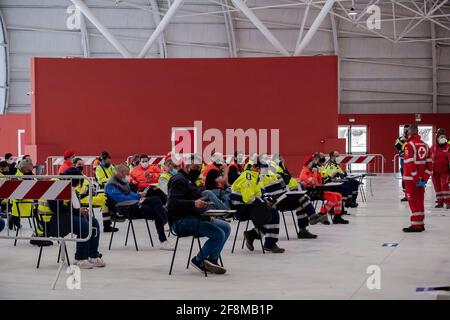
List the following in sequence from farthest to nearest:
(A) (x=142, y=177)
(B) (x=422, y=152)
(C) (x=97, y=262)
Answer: (A) (x=142, y=177) → (B) (x=422, y=152) → (C) (x=97, y=262)

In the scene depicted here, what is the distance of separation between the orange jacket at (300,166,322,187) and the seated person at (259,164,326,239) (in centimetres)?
95

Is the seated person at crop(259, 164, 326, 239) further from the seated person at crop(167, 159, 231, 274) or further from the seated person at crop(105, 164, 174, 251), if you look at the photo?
the seated person at crop(167, 159, 231, 274)

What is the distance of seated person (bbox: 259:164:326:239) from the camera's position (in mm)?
11789

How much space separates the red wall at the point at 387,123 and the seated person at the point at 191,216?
30484mm

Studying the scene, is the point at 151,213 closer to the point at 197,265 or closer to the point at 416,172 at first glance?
the point at 197,265

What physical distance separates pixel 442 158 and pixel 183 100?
1011 centimetres

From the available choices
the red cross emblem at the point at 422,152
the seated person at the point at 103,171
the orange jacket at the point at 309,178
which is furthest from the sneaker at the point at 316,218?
the seated person at the point at 103,171

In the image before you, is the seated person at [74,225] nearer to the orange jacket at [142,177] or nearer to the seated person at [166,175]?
the seated person at [166,175]

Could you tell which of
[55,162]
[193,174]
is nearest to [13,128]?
[55,162]

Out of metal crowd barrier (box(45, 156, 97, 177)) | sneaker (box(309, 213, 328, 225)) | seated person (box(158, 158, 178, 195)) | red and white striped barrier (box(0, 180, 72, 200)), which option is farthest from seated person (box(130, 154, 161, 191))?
red and white striped barrier (box(0, 180, 72, 200))

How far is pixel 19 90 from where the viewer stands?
130 feet

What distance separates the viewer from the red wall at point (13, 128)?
120 ft

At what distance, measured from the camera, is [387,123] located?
39.4 metres
